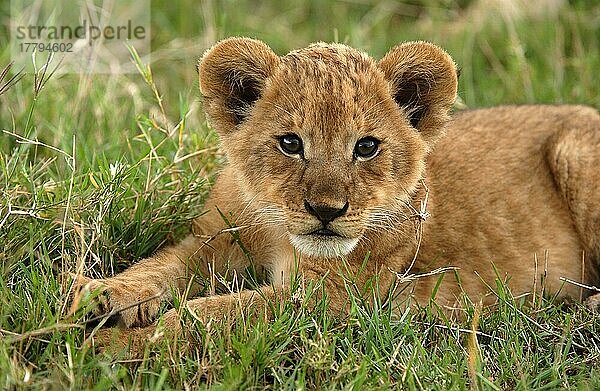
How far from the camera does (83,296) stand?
4.05m

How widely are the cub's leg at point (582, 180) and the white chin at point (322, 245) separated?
1.68 metres

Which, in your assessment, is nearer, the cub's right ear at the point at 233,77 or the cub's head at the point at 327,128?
the cub's head at the point at 327,128

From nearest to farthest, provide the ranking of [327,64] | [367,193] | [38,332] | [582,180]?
[38,332], [367,193], [327,64], [582,180]

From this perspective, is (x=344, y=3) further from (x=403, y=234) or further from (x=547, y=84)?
(x=403, y=234)

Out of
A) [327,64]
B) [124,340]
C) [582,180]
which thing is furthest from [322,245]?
[582,180]

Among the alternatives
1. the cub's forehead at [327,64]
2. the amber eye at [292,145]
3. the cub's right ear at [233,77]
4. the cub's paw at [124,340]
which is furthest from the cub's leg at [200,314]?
the cub's forehead at [327,64]

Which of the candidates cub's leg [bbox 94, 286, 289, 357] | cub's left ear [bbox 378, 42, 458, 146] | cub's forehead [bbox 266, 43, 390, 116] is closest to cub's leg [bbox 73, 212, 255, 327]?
cub's leg [bbox 94, 286, 289, 357]

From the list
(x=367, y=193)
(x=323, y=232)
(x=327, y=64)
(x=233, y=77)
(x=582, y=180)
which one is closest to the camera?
(x=323, y=232)

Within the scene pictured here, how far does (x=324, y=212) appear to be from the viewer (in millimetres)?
4133

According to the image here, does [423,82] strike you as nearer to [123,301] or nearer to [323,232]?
[323,232]

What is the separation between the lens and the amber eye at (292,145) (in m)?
4.35

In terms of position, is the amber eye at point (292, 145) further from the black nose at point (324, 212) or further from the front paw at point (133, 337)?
the front paw at point (133, 337)

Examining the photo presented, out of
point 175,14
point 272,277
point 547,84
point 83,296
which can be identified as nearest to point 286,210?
point 272,277

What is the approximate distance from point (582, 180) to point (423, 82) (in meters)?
1.30
